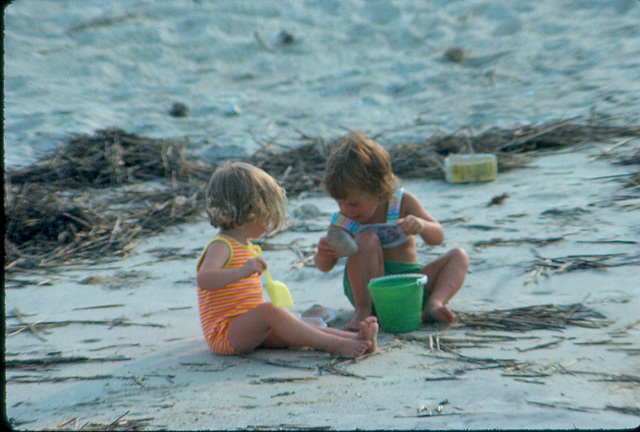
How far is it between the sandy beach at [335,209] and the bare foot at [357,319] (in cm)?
22

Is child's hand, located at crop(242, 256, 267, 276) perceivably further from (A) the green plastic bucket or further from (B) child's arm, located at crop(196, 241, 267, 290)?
(A) the green plastic bucket

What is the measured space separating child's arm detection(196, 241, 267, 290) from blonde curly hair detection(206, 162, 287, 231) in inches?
5.7

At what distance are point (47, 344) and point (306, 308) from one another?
1.33 meters

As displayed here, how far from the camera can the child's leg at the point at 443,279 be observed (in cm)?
318

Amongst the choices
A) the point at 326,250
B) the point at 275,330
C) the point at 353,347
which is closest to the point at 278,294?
the point at 275,330

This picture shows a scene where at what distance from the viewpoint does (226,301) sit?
9.92 ft

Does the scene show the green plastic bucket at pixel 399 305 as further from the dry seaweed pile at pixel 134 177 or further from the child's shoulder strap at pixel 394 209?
the dry seaweed pile at pixel 134 177

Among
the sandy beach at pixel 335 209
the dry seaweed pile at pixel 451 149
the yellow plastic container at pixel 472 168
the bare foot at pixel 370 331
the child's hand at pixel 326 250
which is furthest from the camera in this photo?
the dry seaweed pile at pixel 451 149

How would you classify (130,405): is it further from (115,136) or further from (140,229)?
(115,136)

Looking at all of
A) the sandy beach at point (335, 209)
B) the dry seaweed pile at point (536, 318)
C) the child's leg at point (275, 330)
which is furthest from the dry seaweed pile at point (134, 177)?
the dry seaweed pile at point (536, 318)

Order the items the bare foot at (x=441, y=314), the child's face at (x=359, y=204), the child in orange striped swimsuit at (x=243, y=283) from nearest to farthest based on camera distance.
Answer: the child in orange striped swimsuit at (x=243, y=283)
the bare foot at (x=441, y=314)
the child's face at (x=359, y=204)

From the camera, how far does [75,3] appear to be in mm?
11695

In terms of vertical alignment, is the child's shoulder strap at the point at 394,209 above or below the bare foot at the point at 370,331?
above

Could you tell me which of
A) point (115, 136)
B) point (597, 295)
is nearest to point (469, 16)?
point (115, 136)
